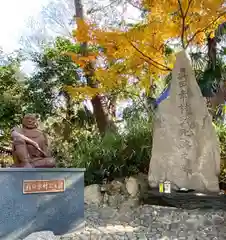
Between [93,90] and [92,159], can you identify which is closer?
[92,159]

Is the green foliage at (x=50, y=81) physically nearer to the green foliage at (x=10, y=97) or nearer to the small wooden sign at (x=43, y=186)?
the green foliage at (x=10, y=97)

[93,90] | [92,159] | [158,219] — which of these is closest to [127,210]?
[158,219]

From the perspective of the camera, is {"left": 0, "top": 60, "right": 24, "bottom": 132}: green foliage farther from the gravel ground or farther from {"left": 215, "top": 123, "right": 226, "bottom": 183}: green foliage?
{"left": 215, "top": 123, "right": 226, "bottom": 183}: green foliage

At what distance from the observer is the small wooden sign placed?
417cm

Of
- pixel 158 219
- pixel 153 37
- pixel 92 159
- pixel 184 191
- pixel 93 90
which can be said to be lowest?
pixel 158 219

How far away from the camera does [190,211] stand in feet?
17.1

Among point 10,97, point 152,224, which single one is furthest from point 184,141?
point 10,97

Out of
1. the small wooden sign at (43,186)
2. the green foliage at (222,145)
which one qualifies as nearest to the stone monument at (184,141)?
the green foliage at (222,145)

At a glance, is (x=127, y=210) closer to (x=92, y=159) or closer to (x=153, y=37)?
(x=92, y=159)

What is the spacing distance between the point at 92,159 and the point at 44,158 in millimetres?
2121

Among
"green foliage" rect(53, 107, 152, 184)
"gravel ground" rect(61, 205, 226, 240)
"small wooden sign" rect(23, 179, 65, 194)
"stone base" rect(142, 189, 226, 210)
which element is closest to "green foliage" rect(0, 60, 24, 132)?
"green foliage" rect(53, 107, 152, 184)

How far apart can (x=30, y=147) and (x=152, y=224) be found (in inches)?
81.1

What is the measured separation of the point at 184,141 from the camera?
19.2ft

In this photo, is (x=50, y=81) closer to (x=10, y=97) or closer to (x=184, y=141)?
(x=10, y=97)
